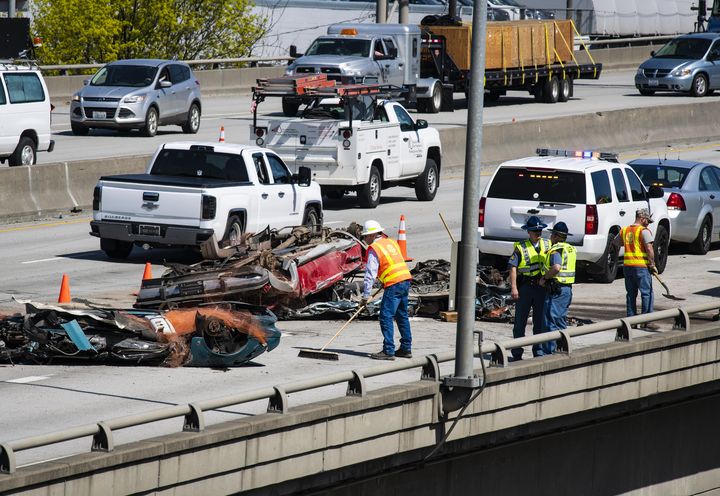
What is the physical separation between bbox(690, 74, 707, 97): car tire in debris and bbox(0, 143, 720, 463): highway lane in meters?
23.3

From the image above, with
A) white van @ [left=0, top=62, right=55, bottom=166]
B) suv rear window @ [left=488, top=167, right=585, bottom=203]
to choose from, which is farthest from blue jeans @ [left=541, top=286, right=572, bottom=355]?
white van @ [left=0, top=62, right=55, bottom=166]

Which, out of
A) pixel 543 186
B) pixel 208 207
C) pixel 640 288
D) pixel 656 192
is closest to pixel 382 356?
pixel 640 288

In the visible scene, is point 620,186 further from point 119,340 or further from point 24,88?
point 24,88

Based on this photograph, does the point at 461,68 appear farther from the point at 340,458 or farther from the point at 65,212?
the point at 340,458

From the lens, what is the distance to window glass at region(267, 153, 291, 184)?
73.9 feet

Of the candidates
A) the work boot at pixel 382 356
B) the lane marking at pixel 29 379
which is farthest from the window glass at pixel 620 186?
the lane marking at pixel 29 379

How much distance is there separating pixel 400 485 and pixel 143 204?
9.17m

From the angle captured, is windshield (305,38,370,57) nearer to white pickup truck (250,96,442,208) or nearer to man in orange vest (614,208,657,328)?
white pickup truck (250,96,442,208)

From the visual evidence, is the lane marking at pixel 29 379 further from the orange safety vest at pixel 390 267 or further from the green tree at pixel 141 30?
the green tree at pixel 141 30

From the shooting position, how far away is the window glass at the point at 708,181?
2527cm

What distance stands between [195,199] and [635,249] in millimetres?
6416

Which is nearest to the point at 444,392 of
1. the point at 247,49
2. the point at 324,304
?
the point at 324,304

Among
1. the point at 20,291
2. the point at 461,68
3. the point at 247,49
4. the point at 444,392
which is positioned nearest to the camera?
the point at 444,392

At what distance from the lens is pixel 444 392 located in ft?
40.6
